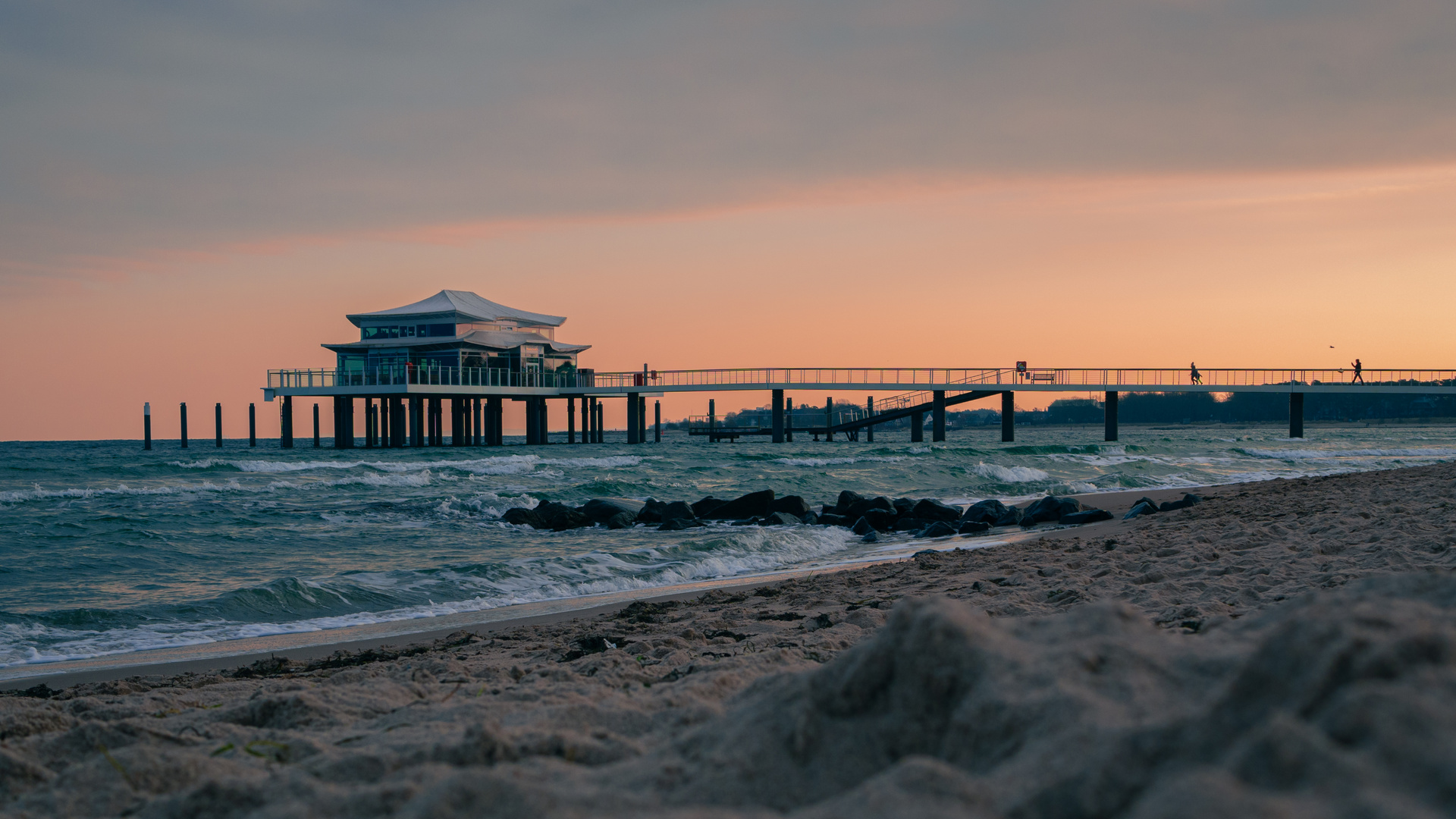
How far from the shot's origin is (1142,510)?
12.9m

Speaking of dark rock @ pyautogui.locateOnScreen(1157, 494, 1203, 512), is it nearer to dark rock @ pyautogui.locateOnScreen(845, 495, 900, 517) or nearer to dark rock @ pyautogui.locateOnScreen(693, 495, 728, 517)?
dark rock @ pyautogui.locateOnScreen(845, 495, 900, 517)

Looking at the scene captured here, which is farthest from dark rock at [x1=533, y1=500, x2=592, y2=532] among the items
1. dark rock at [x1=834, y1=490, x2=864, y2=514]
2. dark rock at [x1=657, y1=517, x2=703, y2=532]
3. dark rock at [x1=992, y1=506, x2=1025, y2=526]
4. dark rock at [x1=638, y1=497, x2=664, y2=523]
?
dark rock at [x1=992, y1=506, x2=1025, y2=526]

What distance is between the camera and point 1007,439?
4375cm

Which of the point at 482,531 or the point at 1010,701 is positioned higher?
the point at 1010,701

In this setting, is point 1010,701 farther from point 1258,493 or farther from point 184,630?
point 1258,493

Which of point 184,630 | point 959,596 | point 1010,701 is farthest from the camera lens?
point 184,630

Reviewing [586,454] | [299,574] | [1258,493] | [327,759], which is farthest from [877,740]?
[586,454]

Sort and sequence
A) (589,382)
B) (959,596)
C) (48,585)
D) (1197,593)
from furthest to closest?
A: (589,382) → (48,585) → (959,596) → (1197,593)

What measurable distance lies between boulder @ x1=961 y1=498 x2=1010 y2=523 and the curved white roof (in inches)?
1380

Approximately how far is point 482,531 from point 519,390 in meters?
32.5

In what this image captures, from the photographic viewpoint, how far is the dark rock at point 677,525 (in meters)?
14.4

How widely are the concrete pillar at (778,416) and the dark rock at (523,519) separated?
28.2 meters

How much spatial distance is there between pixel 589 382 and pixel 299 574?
4065 cm

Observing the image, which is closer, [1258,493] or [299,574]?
[299,574]
